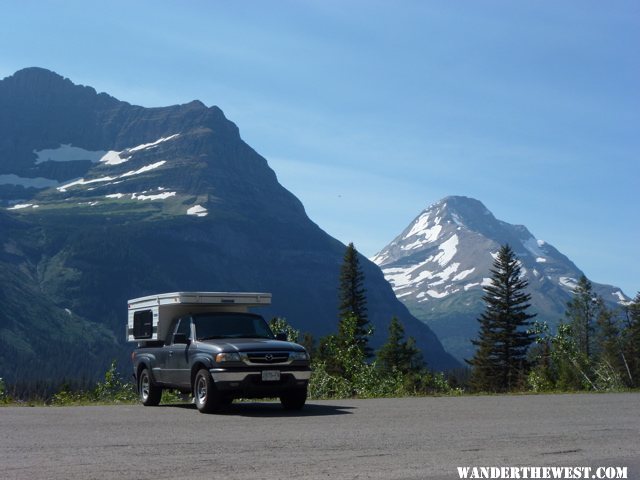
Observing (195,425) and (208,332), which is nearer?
(195,425)

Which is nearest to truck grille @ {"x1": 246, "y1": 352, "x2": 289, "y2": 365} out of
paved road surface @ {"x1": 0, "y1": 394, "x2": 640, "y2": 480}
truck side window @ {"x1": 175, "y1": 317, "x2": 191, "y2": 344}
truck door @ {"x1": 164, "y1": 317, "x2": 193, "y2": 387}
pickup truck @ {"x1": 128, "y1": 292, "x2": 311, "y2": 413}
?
pickup truck @ {"x1": 128, "y1": 292, "x2": 311, "y2": 413}

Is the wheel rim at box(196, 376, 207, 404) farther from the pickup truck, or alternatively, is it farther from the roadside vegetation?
the roadside vegetation

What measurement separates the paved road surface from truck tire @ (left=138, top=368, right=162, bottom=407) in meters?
1.52

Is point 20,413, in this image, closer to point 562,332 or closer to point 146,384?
point 146,384

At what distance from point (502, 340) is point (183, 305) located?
2830 inches

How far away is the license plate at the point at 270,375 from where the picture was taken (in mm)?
16562

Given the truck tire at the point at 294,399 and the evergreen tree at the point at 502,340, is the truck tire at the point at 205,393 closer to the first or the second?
the truck tire at the point at 294,399

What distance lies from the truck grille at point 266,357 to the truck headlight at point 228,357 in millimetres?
197

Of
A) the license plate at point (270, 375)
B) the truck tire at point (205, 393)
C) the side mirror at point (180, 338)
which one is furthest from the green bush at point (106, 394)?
the license plate at point (270, 375)

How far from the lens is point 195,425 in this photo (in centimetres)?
1434

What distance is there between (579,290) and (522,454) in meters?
116

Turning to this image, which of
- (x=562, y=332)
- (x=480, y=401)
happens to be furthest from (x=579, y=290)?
(x=480, y=401)

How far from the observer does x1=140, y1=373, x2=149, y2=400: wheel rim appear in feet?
65.8

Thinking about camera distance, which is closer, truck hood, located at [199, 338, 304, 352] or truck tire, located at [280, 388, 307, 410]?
truck hood, located at [199, 338, 304, 352]
